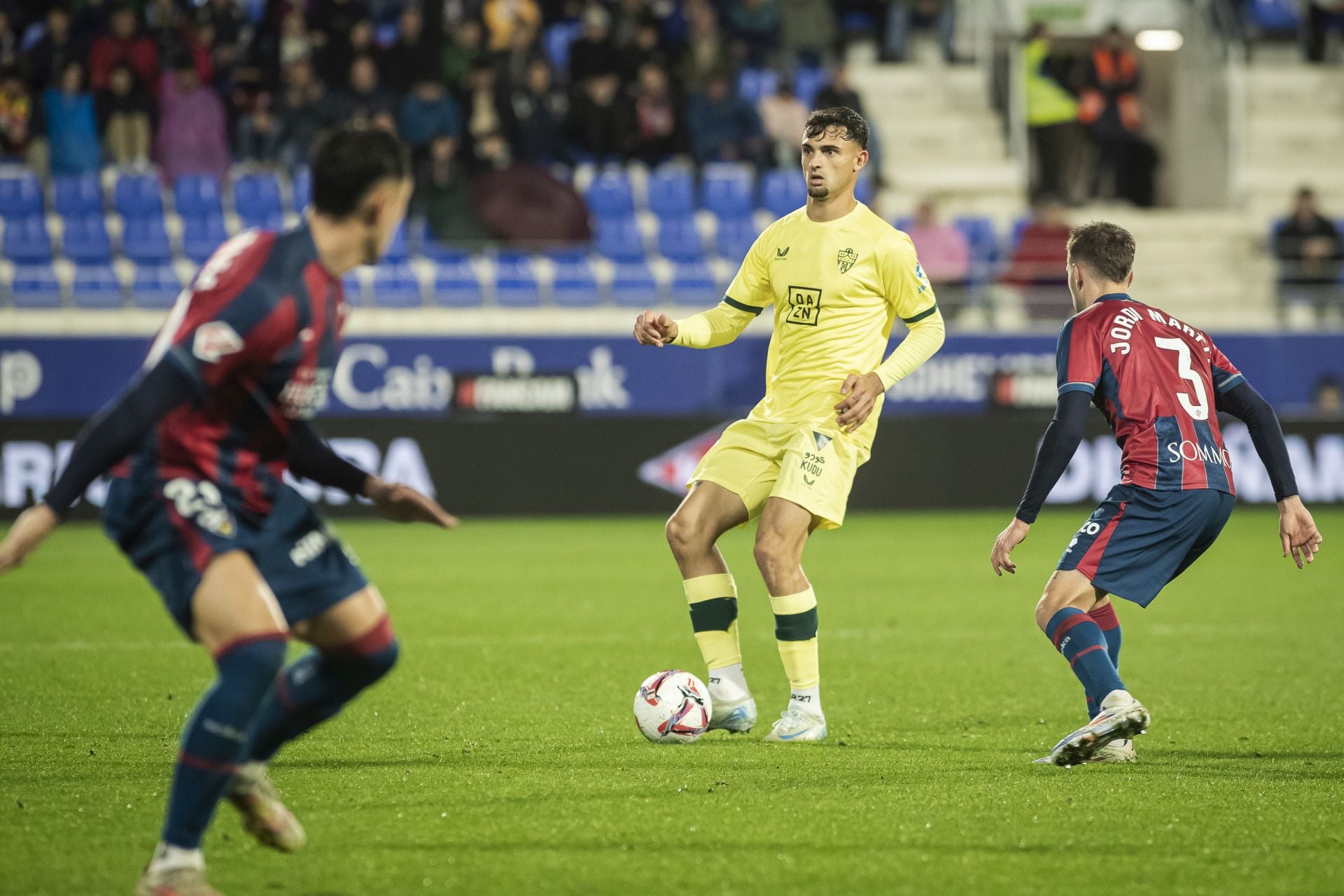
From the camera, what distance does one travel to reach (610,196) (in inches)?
752

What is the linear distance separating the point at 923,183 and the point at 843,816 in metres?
17.2

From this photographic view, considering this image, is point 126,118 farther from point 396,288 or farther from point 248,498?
point 248,498

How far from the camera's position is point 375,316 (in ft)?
57.0

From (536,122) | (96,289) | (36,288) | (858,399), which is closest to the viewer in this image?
(858,399)

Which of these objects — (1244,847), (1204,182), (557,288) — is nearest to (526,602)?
(1244,847)

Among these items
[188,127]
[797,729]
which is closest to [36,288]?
[188,127]

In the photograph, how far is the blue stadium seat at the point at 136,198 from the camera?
17891 mm

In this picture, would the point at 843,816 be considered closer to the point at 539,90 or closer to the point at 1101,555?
the point at 1101,555

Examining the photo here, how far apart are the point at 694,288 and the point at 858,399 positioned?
40.0 feet

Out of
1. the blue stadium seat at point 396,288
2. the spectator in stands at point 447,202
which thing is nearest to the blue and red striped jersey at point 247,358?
the blue stadium seat at point 396,288

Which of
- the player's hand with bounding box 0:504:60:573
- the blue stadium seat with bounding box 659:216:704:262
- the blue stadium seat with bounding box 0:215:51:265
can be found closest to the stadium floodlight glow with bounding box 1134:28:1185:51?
the blue stadium seat with bounding box 659:216:704:262

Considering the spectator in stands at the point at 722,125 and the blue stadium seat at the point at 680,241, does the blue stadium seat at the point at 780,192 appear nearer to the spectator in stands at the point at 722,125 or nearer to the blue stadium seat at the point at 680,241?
the spectator in stands at the point at 722,125

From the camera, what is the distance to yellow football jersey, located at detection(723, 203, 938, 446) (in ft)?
20.3

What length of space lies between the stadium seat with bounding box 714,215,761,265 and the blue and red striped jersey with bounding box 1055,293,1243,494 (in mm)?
13283
